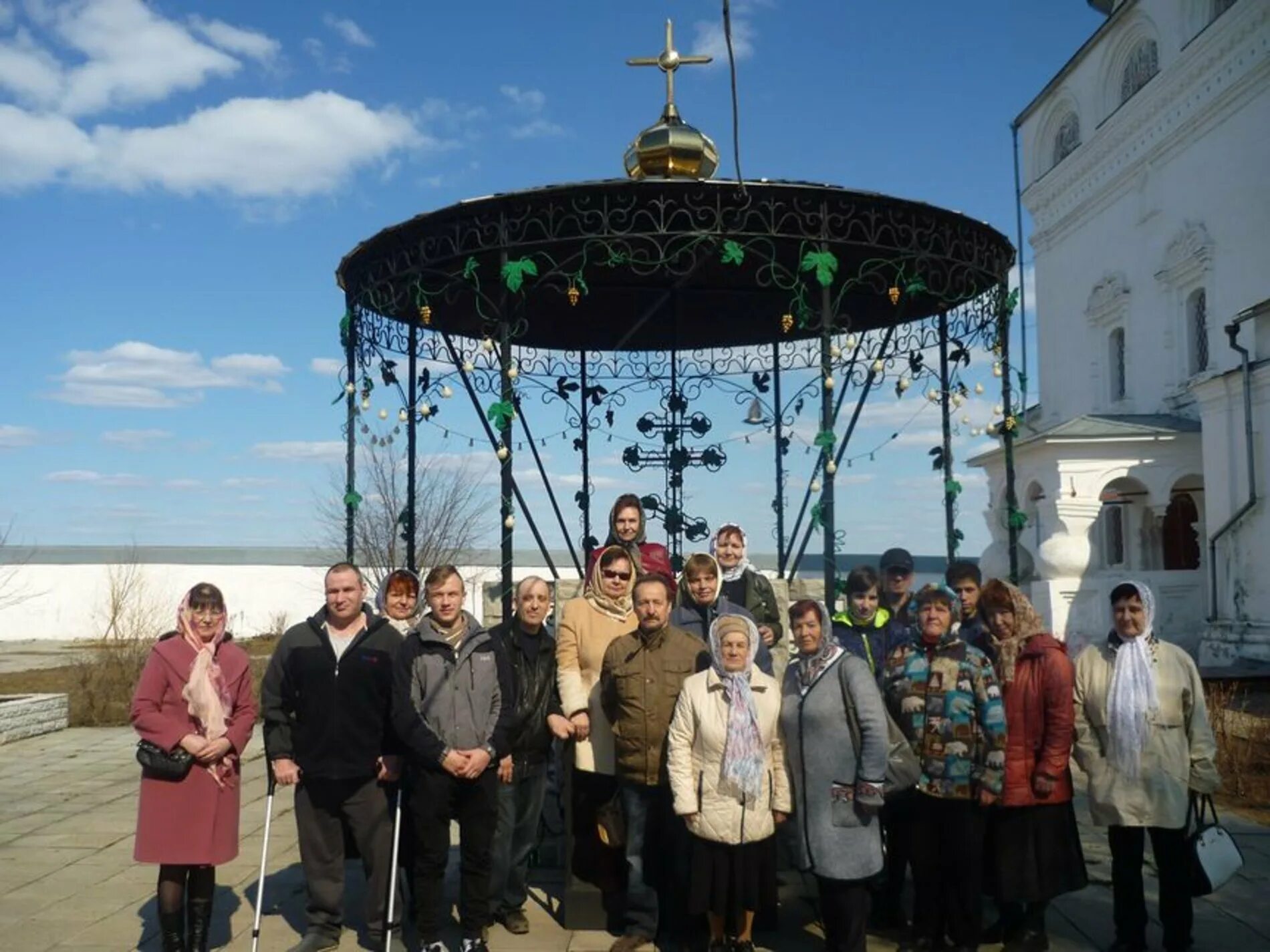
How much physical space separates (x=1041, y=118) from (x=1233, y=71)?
8.34m

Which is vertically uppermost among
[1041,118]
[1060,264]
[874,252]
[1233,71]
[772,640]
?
[1041,118]

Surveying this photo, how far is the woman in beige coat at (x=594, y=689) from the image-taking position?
5.92 meters

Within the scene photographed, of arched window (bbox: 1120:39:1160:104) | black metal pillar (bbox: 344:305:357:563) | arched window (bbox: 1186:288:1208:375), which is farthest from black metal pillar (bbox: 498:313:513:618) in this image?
arched window (bbox: 1120:39:1160:104)

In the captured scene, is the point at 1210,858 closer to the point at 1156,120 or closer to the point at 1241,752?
the point at 1241,752

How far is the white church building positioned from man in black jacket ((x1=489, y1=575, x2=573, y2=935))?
15896 mm

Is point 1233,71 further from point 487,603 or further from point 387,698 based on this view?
point 387,698

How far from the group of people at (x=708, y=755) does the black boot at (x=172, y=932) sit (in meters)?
0.01

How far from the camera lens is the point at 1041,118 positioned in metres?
30.2

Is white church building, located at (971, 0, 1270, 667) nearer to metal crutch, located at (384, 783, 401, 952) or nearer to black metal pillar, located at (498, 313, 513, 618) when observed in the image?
black metal pillar, located at (498, 313, 513, 618)

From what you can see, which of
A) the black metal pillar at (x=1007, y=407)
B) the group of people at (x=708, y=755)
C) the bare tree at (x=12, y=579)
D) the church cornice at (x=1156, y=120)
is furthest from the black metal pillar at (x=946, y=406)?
the bare tree at (x=12, y=579)

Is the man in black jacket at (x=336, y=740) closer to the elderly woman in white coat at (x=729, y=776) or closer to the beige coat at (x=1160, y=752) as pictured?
the elderly woman in white coat at (x=729, y=776)

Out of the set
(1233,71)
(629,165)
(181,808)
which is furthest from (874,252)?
(1233,71)

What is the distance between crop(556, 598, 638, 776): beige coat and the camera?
5891 mm

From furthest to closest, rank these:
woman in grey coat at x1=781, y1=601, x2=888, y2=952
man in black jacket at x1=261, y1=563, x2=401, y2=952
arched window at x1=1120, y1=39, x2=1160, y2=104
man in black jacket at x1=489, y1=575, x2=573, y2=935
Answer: arched window at x1=1120, y1=39, x2=1160, y2=104, man in black jacket at x1=489, y1=575, x2=573, y2=935, man in black jacket at x1=261, y1=563, x2=401, y2=952, woman in grey coat at x1=781, y1=601, x2=888, y2=952
